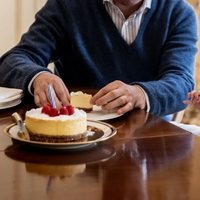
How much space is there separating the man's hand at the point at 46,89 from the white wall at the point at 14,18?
1491mm

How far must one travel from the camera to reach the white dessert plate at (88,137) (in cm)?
85

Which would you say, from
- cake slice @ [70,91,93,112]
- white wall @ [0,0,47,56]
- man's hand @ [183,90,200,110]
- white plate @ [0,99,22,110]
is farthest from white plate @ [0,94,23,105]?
white wall @ [0,0,47,56]

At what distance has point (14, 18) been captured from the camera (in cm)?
275

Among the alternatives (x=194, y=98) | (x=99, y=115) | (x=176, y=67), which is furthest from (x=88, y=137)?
(x=176, y=67)

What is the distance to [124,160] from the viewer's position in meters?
0.85

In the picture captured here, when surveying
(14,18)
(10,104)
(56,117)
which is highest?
(56,117)

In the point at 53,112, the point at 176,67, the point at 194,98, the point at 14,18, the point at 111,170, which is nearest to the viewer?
the point at 111,170

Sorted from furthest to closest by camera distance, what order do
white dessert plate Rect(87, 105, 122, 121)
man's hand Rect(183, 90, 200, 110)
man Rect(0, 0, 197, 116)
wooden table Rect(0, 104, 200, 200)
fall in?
1. man Rect(0, 0, 197, 116)
2. man's hand Rect(183, 90, 200, 110)
3. white dessert plate Rect(87, 105, 122, 121)
4. wooden table Rect(0, 104, 200, 200)

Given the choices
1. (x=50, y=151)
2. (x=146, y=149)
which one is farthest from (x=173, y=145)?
(x=50, y=151)

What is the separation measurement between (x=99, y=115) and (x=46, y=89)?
175mm

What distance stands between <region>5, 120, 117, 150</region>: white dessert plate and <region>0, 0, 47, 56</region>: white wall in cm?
184

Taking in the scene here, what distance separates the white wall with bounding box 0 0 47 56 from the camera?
8.93 ft

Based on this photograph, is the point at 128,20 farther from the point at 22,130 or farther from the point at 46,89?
the point at 22,130

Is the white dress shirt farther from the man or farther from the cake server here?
the cake server
